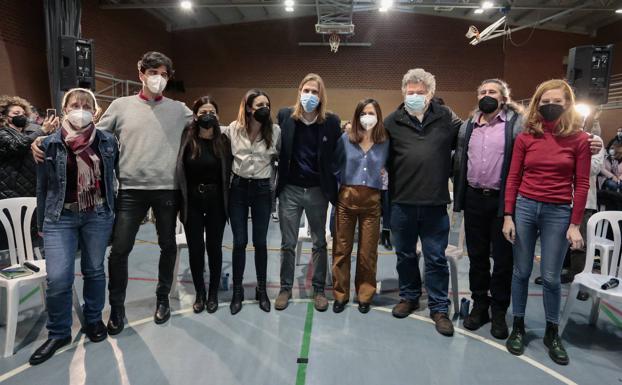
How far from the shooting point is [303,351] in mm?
2250

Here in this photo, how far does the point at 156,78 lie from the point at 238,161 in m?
0.70

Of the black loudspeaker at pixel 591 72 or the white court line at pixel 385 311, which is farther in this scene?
the black loudspeaker at pixel 591 72

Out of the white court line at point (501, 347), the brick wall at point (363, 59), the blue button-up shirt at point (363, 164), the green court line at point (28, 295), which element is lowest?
the green court line at point (28, 295)

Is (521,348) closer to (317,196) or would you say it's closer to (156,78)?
(317,196)

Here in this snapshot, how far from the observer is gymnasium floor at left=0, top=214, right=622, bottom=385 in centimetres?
201

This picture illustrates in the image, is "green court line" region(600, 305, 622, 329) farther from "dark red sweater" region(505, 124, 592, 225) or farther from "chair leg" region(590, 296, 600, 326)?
"dark red sweater" region(505, 124, 592, 225)

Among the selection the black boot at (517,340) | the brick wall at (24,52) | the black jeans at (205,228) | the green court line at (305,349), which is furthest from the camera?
the brick wall at (24,52)

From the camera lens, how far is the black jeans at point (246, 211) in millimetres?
2596

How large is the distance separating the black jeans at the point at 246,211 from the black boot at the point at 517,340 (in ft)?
5.39

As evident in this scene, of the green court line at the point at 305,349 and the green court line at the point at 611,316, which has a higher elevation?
the green court line at the point at 611,316

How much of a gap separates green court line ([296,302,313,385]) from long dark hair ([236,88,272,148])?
3.97ft

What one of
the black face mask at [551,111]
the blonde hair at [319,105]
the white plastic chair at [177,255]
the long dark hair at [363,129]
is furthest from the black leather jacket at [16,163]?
the black face mask at [551,111]

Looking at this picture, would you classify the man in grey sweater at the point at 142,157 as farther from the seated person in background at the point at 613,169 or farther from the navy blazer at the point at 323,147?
the seated person in background at the point at 613,169

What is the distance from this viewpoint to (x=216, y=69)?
1170 centimetres
